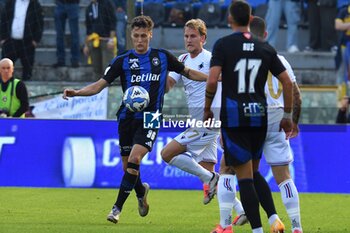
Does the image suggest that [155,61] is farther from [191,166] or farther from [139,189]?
[191,166]

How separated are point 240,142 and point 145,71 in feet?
8.95

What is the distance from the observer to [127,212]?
501 inches

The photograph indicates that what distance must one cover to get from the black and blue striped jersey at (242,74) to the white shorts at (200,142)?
3.71 metres

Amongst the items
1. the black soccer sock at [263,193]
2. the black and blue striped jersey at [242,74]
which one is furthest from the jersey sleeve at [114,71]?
the black and blue striped jersey at [242,74]

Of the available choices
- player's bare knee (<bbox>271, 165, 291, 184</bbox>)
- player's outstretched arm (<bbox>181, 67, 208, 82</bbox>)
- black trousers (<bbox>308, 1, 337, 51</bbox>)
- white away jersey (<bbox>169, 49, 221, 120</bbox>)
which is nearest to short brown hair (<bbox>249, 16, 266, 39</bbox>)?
player's bare knee (<bbox>271, 165, 291, 184</bbox>)

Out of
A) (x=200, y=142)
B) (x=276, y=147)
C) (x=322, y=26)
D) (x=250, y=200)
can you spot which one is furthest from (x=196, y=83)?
(x=322, y=26)

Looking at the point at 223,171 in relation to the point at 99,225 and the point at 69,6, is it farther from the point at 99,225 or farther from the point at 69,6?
the point at 69,6

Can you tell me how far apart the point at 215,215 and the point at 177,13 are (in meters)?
9.09

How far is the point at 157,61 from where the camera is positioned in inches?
458

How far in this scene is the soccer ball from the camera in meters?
11.4

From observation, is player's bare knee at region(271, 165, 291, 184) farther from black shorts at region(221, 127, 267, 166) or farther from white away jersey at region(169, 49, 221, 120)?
white away jersey at region(169, 49, 221, 120)

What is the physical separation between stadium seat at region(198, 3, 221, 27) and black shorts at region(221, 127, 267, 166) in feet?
38.0

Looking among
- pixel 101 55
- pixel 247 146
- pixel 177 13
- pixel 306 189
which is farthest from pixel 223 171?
pixel 177 13

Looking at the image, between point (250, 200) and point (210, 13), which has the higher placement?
point (210, 13)
